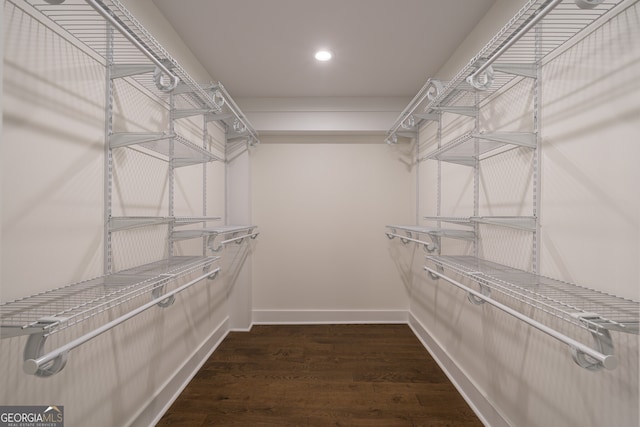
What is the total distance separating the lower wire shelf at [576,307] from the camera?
722mm

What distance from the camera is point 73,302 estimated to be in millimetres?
931

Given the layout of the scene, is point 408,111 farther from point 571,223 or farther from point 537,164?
point 571,223

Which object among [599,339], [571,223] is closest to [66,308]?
[599,339]

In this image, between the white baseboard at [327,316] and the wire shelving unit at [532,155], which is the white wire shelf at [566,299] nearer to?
the wire shelving unit at [532,155]

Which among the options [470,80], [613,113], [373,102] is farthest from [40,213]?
[373,102]

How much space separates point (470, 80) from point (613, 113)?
0.50 meters

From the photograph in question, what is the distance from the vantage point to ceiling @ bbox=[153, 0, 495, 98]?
5.26ft

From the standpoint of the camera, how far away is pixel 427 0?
5.05ft

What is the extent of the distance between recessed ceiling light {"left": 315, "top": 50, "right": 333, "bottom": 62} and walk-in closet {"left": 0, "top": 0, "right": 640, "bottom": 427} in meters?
0.03

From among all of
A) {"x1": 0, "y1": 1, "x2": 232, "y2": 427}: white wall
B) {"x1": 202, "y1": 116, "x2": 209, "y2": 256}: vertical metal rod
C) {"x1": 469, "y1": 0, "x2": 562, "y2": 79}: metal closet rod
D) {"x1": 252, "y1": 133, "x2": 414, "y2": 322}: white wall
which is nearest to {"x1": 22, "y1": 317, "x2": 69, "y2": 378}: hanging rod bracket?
{"x1": 0, "y1": 1, "x2": 232, "y2": 427}: white wall

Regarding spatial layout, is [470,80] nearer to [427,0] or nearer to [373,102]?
[427,0]

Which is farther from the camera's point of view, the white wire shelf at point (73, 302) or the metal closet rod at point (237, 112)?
the metal closet rod at point (237, 112)

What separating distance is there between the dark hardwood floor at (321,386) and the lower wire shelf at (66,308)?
796mm

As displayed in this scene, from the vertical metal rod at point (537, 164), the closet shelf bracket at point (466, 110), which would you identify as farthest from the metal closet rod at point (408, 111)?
the vertical metal rod at point (537, 164)
